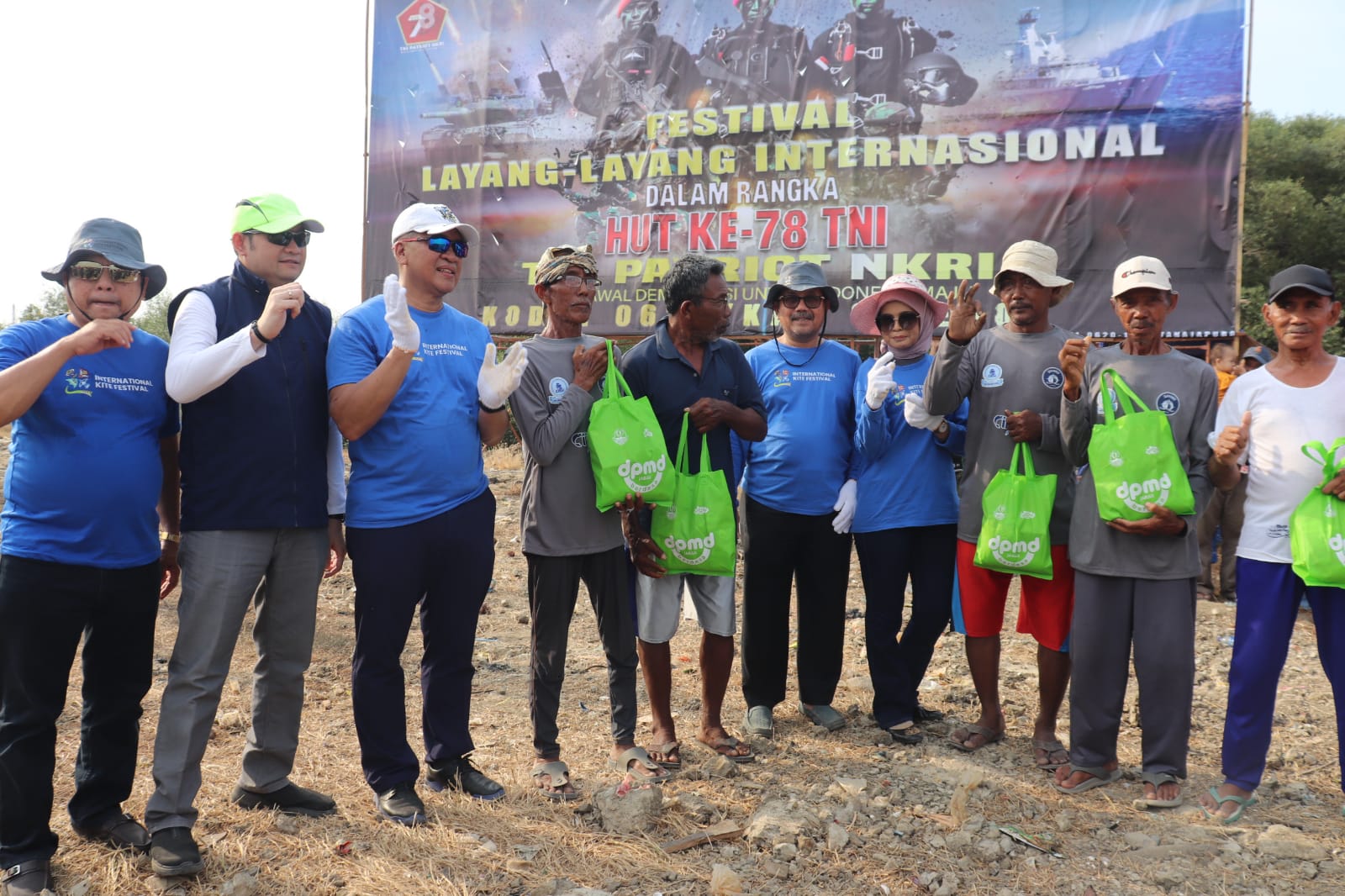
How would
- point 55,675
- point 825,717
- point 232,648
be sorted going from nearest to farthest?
point 55,675 < point 232,648 < point 825,717

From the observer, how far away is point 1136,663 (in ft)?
12.1

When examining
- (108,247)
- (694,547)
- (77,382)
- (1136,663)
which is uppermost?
(108,247)

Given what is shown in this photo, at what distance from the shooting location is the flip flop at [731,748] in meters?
3.98

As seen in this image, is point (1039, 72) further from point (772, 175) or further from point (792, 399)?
point (792, 399)

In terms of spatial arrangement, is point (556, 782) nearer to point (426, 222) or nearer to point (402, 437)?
point (402, 437)

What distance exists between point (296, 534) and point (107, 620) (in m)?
0.60

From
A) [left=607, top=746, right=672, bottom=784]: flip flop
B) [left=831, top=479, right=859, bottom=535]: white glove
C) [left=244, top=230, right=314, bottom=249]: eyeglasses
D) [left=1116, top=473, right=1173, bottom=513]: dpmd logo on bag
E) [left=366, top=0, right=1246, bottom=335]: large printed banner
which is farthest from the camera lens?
[left=366, top=0, right=1246, bottom=335]: large printed banner

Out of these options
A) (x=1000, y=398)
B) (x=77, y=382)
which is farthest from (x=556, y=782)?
(x=1000, y=398)

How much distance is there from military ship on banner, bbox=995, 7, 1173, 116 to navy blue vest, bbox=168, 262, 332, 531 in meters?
9.70

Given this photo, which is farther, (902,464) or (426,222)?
(902,464)

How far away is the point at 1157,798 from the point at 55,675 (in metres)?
3.77

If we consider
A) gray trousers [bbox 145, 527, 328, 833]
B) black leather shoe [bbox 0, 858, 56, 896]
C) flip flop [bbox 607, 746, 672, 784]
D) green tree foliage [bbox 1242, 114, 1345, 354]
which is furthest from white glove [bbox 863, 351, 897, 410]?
green tree foliage [bbox 1242, 114, 1345, 354]

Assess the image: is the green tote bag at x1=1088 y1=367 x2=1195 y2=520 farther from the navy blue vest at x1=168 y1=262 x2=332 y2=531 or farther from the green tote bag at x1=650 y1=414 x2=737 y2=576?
the navy blue vest at x1=168 y1=262 x2=332 y2=531

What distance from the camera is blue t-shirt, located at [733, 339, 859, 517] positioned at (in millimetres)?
4246
